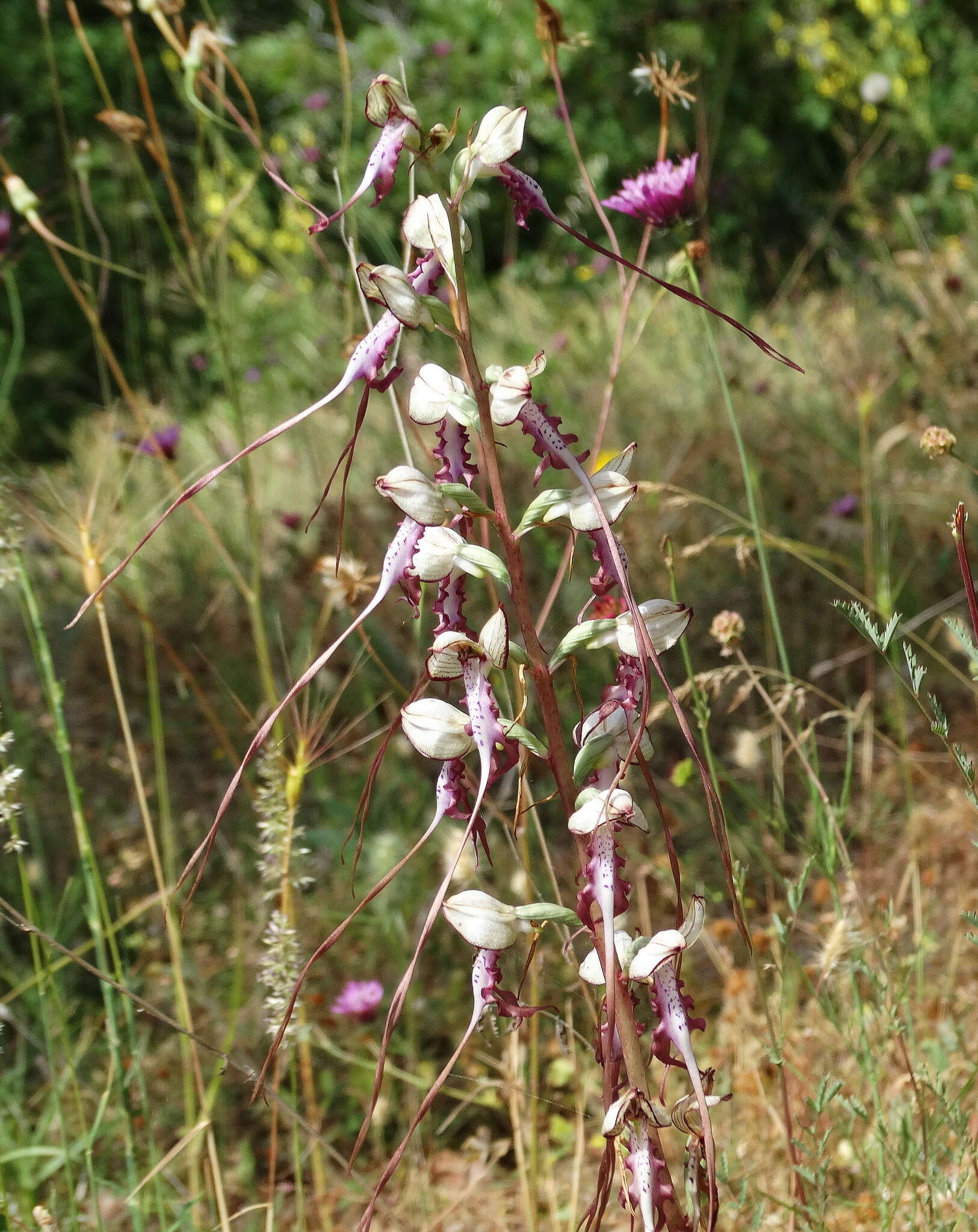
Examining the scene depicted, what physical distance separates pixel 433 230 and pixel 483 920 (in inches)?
16.3

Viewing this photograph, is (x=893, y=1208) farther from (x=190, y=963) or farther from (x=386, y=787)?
(x=386, y=787)

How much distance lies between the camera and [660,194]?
1.28 meters

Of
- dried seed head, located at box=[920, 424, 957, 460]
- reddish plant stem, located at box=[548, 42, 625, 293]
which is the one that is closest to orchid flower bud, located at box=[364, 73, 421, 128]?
reddish plant stem, located at box=[548, 42, 625, 293]

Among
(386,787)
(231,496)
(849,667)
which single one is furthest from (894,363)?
(231,496)

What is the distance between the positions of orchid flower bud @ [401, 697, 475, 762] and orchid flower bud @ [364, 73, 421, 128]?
0.35 m

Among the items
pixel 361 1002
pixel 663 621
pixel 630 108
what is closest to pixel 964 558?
pixel 663 621

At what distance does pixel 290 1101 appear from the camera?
1.55 m

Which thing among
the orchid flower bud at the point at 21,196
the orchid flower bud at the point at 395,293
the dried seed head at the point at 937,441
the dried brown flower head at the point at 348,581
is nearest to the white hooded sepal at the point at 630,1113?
the orchid flower bud at the point at 395,293

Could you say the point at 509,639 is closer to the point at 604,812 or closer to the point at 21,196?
the point at 604,812

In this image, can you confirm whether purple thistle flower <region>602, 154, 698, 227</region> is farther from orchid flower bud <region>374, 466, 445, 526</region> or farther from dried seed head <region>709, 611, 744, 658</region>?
orchid flower bud <region>374, 466, 445, 526</region>

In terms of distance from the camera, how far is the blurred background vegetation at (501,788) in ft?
3.84

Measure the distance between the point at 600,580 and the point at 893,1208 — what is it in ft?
2.11

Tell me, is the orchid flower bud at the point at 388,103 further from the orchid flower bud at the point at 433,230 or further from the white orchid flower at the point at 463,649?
the white orchid flower at the point at 463,649

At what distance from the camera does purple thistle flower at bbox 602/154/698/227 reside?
1268mm
